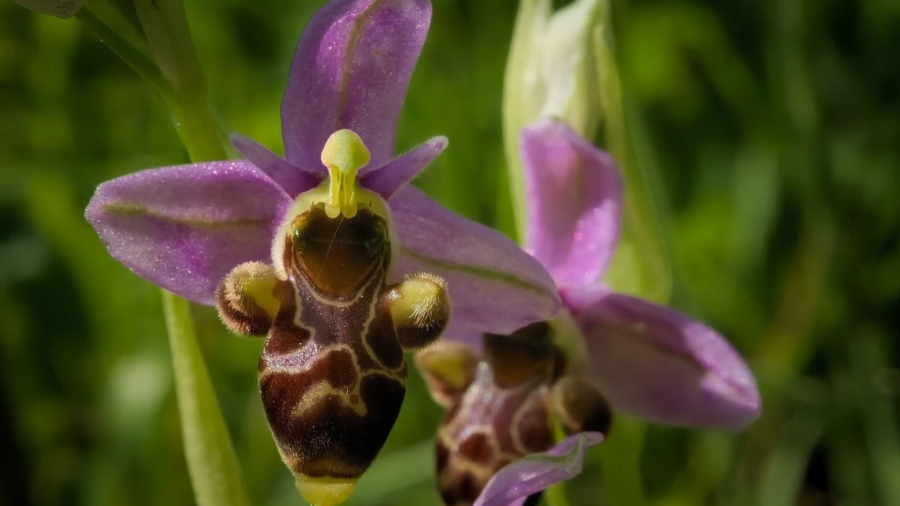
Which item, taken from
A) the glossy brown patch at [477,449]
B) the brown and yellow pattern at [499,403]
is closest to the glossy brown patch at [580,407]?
the brown and yellow pattern at [499,403]

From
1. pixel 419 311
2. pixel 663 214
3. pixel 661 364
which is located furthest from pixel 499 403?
pixel 663 214

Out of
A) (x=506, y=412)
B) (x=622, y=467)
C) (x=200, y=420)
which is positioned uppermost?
(x=200, y=420)

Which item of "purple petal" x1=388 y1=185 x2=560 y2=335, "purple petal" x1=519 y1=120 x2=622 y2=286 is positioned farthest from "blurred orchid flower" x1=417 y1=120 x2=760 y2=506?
"purple petal" x1=388 y1=185 x2=560 y2=335

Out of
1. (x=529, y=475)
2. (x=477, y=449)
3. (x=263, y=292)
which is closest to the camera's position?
(x=529, y=475)

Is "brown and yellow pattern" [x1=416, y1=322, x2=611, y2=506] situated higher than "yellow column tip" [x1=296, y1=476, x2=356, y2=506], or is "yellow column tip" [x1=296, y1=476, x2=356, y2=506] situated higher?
"yellow column tip" [x1=296, y1=476, x2=356, y2=506]

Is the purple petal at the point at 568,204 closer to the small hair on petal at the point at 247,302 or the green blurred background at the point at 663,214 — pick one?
the green blurred background at the point at 663,214

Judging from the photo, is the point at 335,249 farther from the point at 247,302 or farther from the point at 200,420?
the point at 200,420

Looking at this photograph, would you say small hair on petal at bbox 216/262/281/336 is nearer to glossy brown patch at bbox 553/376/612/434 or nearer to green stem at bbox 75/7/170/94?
green stem at bbox 75/7/170/94

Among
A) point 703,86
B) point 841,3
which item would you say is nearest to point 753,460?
point 703,86
